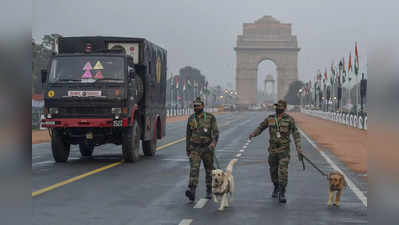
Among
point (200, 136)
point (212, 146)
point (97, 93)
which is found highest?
point (97, 93)

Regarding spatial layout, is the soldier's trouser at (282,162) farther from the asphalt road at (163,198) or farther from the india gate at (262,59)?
the india gate at (262,59)

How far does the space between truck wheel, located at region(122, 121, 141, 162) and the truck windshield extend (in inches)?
55.7

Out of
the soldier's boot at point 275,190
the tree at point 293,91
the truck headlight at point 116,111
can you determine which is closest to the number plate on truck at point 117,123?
the truck headlight at point 116,111

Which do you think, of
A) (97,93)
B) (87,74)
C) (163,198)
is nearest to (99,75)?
(87,74)

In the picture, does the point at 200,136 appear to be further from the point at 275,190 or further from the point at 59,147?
the point at 59,147

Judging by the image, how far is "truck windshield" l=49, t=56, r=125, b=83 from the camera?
52.9 ft

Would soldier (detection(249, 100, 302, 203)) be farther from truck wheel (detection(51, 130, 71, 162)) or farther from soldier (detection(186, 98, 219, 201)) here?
truck wheel (detection(51, 130, 71, 162))

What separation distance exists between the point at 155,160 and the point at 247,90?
497ft

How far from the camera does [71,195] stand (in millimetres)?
10609

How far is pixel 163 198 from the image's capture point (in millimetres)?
10414

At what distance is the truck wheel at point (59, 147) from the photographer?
16.5m

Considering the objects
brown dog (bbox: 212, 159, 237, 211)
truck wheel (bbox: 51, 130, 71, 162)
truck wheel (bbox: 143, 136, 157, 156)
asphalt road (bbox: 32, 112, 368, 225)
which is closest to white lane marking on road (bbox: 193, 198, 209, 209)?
asphalt road (bbox: 32, 112, 368, 225)

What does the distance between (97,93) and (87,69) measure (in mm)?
779

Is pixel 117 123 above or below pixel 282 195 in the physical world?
above
